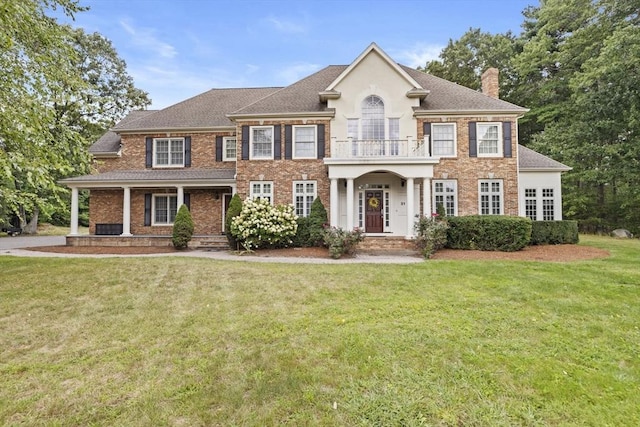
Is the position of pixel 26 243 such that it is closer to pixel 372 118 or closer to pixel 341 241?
pixel 341 241

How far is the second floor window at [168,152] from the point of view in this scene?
59.3 ft

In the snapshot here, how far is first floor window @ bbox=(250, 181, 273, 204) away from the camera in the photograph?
15.8 m

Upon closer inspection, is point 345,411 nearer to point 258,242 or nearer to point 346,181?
point 258,242

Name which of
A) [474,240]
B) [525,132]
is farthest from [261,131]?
[525,132]

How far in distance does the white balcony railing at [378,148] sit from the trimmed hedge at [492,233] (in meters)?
3.64

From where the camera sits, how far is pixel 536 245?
13.7 meters

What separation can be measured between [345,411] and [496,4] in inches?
761

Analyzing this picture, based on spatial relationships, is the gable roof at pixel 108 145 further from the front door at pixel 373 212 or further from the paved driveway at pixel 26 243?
the front door at pixel 373 212

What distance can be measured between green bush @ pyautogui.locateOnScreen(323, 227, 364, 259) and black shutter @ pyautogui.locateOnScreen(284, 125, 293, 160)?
5.02m

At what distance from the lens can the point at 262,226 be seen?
13.4 meters

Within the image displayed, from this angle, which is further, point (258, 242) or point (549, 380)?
point (258, 242)

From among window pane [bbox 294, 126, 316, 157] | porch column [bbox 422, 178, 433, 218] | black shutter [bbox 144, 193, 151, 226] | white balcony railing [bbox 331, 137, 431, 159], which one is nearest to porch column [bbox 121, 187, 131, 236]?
black shutter [bbox 144, 193, 151, 226]

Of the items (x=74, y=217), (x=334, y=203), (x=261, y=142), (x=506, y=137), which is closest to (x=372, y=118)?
(x=334, y=203)

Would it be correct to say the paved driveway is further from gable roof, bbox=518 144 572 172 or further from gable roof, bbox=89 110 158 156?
gable roof, bbox=518 144 572 172
